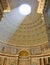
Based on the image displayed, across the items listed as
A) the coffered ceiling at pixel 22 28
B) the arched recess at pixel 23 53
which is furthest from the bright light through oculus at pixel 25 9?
the arched recess at pixel 23 53

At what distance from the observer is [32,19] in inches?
874

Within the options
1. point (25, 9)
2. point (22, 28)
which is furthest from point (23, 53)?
point (25, 9)

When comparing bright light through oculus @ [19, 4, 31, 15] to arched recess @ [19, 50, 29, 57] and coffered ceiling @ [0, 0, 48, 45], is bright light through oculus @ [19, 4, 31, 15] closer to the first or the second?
coffered ceiling @ [0, 0, 48, 45]

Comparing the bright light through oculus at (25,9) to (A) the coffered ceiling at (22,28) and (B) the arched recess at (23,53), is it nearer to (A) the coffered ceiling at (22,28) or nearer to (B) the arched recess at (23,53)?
(A) the coffered ceiling at (22,28)

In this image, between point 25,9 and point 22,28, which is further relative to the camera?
point 25,9

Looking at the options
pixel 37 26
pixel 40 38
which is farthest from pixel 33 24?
pixel 40 38

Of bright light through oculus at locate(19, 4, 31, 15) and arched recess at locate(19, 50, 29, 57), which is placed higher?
bright light through oculus at locate(19, 4, 31, 15)

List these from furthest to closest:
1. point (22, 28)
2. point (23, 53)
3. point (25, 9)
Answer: point (25, 9), point (22, 28), point (23, 53)

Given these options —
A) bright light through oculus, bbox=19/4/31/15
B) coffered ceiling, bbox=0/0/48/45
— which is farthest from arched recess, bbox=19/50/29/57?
bright light through oculus, bbox=19/4/31/15

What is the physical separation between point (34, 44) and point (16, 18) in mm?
4680

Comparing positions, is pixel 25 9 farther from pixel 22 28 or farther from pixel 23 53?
pixel 23 53

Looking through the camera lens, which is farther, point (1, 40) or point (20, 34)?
point (20, 34)

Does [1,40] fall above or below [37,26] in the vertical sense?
below

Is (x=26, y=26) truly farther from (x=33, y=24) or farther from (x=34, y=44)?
(x=34, y=44)
